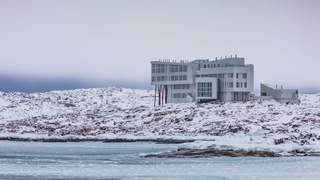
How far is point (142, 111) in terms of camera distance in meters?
71.2

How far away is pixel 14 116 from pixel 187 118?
121 feet

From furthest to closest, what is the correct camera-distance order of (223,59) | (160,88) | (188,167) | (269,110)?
(160,88)
(223,59)
(269,110)
(188,167)

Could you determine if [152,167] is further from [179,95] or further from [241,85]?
[179,95]

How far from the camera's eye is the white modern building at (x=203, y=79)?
239ft

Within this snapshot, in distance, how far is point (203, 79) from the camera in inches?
2867

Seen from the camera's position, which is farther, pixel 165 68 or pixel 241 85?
pixel 165 68

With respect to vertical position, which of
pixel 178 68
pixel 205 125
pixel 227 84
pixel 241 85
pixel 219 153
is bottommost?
pixel 219 153

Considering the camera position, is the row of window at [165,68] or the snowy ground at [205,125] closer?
the snowy ground at [205,125]

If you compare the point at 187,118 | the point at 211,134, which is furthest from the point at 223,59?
the point at 211,134

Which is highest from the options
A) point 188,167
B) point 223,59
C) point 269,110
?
point 223,59

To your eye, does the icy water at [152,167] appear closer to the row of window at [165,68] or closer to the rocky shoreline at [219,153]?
the rocky shoreline at [219,153]

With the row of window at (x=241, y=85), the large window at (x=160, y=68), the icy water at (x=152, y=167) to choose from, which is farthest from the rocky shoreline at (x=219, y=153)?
the large window at (x=160, y=68)

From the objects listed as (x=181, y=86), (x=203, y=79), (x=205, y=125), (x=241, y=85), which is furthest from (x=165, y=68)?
(x=205, y=125)

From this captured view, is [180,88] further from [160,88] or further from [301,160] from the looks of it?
[301,160]
